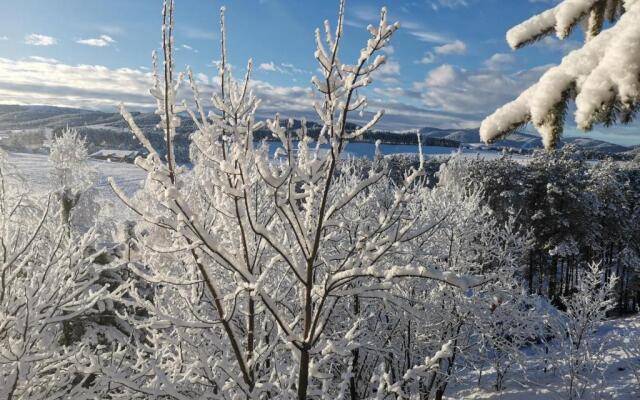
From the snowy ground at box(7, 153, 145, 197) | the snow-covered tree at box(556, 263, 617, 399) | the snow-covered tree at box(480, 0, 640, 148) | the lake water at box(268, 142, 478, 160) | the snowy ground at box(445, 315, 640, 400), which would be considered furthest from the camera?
the snowy ground at box(7, 153, 145, 197)

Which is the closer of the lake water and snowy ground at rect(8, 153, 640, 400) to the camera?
the lake water

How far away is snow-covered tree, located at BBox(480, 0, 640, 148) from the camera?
1.08m

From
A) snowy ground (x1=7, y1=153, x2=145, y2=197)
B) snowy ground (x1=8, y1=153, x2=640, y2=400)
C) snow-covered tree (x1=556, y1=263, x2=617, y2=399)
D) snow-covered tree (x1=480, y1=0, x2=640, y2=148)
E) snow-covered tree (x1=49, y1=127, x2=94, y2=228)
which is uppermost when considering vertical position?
snow-covered tree (x1=480, y1=0, x2=640, y2=148)

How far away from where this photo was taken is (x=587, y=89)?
1146mm

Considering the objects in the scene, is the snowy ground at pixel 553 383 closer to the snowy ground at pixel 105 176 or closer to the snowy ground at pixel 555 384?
the snowy ground at pixel 555 384

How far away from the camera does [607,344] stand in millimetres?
16891

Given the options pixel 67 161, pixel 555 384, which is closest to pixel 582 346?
pixel 555 384

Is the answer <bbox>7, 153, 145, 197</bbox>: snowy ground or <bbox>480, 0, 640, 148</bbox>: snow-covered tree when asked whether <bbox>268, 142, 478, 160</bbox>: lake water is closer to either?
<bbox>480, 0, 640, 148</bbox>: snow-covered tree

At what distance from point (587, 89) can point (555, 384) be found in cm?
1763

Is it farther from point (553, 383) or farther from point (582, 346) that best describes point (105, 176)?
point (582, 346)

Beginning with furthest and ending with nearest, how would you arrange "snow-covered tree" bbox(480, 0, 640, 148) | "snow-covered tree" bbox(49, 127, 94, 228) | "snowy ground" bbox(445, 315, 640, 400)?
"snow-covered tree" bbox(49, 127, 94, 228), "snowy ground" bbox(445, 315, 640, 400), "snow-covered tree" bbox(480, 0, 640, 148)

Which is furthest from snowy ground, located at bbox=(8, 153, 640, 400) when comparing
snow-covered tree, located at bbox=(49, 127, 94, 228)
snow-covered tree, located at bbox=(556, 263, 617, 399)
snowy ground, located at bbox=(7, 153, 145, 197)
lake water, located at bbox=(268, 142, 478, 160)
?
snowy ground, located at bbox=(7, 153, 145, 197)

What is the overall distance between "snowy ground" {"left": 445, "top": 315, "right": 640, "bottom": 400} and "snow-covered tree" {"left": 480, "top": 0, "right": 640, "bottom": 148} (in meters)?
13.9

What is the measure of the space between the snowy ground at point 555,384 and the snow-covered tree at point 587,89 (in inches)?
546
